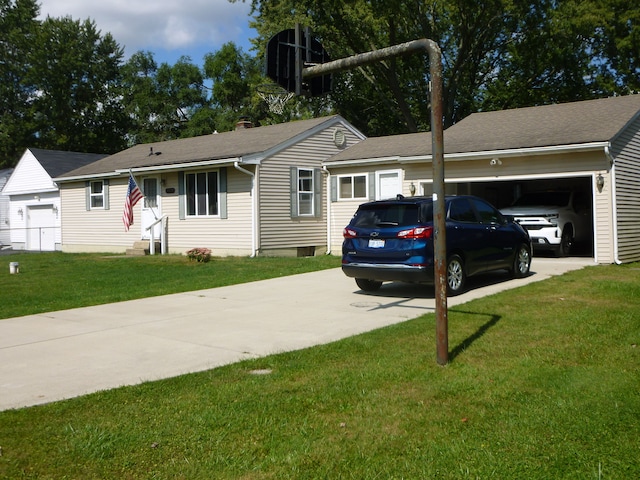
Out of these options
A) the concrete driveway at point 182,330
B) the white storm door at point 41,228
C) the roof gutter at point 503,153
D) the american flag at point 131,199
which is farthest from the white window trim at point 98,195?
the concrete driveway at point 182,330

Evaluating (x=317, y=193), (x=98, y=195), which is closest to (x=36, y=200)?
(x=98, y=195)

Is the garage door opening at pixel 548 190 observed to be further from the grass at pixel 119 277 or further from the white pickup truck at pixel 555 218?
the grass at pixel 119 277

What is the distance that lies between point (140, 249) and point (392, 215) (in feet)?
46.7

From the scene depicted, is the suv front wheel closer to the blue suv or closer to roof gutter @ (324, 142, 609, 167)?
the blue suv

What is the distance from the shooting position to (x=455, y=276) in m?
11.0

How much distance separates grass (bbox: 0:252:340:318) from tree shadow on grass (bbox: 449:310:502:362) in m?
6.45

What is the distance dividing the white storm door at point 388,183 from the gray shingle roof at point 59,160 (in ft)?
59.3

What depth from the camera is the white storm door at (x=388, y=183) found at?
65.1 ft

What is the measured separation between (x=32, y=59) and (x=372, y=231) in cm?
5032

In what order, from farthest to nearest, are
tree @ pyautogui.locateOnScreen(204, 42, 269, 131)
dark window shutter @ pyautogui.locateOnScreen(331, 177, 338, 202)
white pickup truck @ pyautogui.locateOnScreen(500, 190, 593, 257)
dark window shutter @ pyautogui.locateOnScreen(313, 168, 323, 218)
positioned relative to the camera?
tree @ pyautogui.locateOnScreen(204, 42, 269, 131)
dark window shutter @ pyautogui.locateOnScreen(313, 168, 323, 218)
dark window shutter @ pyautogui.locateOnScreen(331, 177, 338, 202)
white pickup truck @ pyautogui.locateOnScreen(500, 190, 593, 257)

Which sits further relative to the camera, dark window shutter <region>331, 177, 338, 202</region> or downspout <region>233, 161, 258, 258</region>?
dark window shutter <region>331, 177, 338, 202</region>

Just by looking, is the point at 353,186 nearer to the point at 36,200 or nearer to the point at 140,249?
the point at 140,249

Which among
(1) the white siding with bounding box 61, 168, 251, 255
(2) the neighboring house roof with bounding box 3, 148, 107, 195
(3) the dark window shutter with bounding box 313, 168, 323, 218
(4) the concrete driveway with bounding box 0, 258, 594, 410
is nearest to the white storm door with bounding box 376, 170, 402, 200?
(3) the dark window shutter with bounding box 313, 168, 323, 218

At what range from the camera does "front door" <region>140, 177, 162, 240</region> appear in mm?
23478
